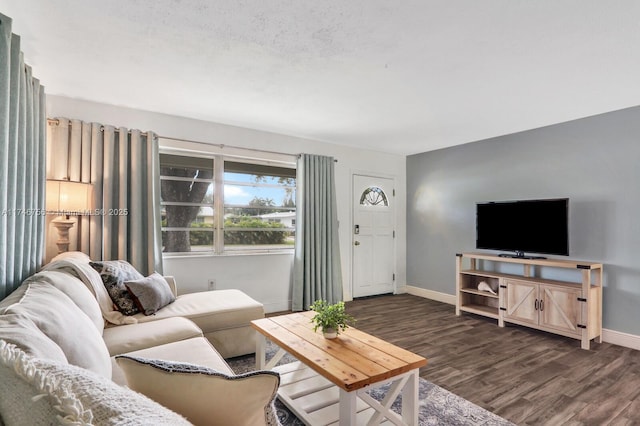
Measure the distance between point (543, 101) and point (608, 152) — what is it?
1.02m

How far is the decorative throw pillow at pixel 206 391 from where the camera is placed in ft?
2.82

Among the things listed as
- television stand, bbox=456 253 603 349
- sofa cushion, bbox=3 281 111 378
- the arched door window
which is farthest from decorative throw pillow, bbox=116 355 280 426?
→ the arched door window

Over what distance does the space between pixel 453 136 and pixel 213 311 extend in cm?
371

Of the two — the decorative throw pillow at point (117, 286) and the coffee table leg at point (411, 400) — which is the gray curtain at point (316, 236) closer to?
the decorative throw pillow at point (117, 286)

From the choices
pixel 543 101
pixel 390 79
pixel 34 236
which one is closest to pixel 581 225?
pixel 543 101

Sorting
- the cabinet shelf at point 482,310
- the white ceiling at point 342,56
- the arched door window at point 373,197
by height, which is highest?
the white ceiling at point 342,56

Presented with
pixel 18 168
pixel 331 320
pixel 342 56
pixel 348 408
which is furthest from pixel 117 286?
pixel 342 56

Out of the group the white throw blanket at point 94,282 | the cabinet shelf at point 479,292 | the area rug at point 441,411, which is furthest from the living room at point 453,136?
the area rug at point 441,411

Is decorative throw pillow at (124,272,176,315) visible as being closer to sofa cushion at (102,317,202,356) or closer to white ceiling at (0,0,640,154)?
sofa cushion at (102,317,202,356)

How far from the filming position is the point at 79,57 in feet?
7.80

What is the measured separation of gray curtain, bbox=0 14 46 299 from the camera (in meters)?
1.54

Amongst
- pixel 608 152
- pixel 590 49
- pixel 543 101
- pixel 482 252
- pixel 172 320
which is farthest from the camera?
pixel 482 252

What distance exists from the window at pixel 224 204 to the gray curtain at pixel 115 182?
29cm

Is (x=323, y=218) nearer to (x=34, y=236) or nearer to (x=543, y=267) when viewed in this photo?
(x=543, y=267)
